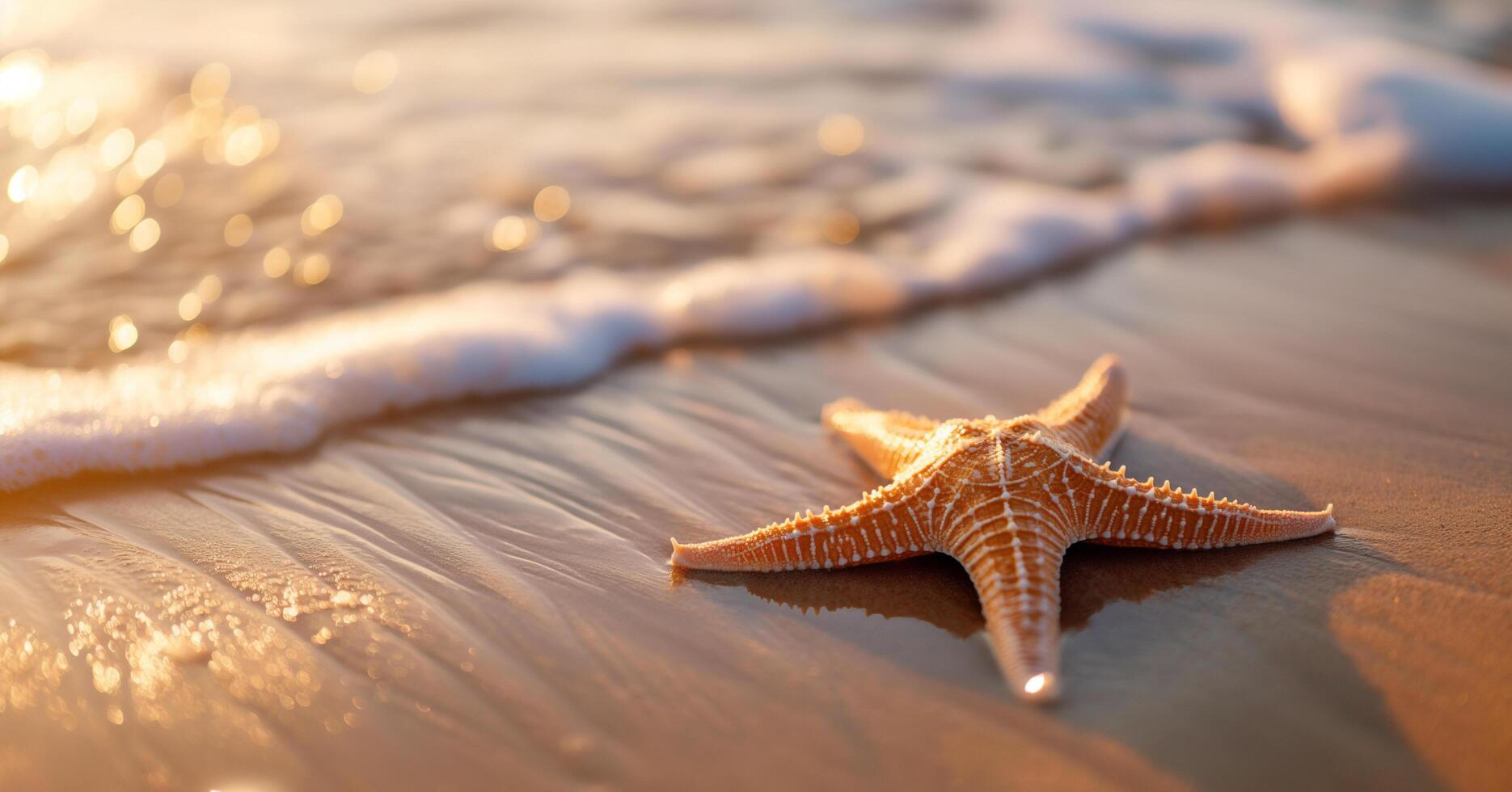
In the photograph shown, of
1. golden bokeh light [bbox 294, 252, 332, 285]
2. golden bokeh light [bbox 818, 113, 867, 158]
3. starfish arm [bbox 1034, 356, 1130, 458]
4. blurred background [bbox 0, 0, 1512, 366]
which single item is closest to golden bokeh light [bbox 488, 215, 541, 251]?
blurred background [bbox 0, 0, 1512, 366]

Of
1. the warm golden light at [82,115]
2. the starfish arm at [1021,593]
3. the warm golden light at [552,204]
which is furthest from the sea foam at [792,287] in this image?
the warm golden light at [82,115]

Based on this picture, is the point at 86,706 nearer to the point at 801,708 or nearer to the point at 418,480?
the point at 418,480

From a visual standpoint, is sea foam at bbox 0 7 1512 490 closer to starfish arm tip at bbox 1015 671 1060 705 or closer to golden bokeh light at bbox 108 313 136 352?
golden bokeh light at bbox 108 313 136 352

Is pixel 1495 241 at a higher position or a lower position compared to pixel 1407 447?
higher

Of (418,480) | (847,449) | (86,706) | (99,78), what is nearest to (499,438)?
(418,480)

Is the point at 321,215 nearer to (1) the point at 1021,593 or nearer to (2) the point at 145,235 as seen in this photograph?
(2) the point at 145,235

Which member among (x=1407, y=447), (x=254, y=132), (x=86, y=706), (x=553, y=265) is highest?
(x=254, y=132)

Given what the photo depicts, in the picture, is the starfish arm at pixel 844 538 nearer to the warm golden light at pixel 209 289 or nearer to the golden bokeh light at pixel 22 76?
the warm golden light at pixel 209 289
